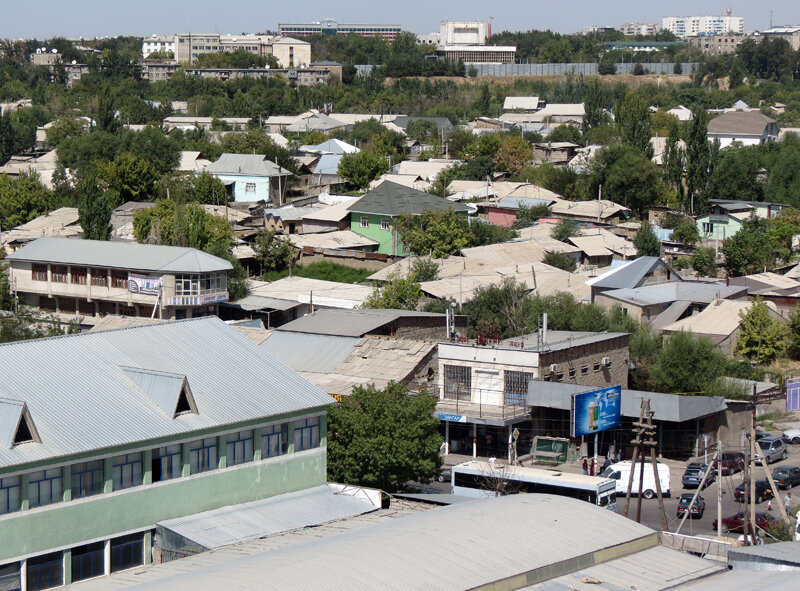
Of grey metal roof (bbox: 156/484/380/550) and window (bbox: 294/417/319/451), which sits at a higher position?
window (bbox: 294/417/319/451)

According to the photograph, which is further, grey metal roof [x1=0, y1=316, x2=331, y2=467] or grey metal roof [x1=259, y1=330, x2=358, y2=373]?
grey metal roof [x1=259, y1=330, x2=358, y2=373]

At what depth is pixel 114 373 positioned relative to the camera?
17.5m

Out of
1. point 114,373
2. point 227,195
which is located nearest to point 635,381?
point 114,373

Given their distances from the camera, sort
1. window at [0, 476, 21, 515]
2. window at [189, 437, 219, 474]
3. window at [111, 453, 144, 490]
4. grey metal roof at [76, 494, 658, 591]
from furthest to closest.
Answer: window at [189, 437, 219, 474]
window at [111, 453, 144, 490]
window at [0, 476, 21, 515]
grey metal roof at [76, 494, 658, 591]

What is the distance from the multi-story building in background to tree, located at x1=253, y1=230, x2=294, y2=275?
144m

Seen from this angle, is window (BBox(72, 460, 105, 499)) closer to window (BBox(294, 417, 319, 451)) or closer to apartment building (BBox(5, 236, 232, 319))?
window (BBox(294, 417, 319, 451))

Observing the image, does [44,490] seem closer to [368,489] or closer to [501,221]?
[368,489]

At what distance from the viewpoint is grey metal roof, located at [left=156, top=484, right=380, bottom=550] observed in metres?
16.4

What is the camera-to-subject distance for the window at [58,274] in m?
34.1

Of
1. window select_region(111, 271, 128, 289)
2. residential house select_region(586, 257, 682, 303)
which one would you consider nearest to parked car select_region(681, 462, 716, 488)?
residential house select_region(586, 257, 682, 303)

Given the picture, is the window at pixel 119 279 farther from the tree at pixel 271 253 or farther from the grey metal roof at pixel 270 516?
the grey metal roof at pixel 270 516

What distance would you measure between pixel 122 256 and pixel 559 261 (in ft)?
45.8

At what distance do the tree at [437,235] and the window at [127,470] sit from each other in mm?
25005

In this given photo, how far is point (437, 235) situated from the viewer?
1633 inches
